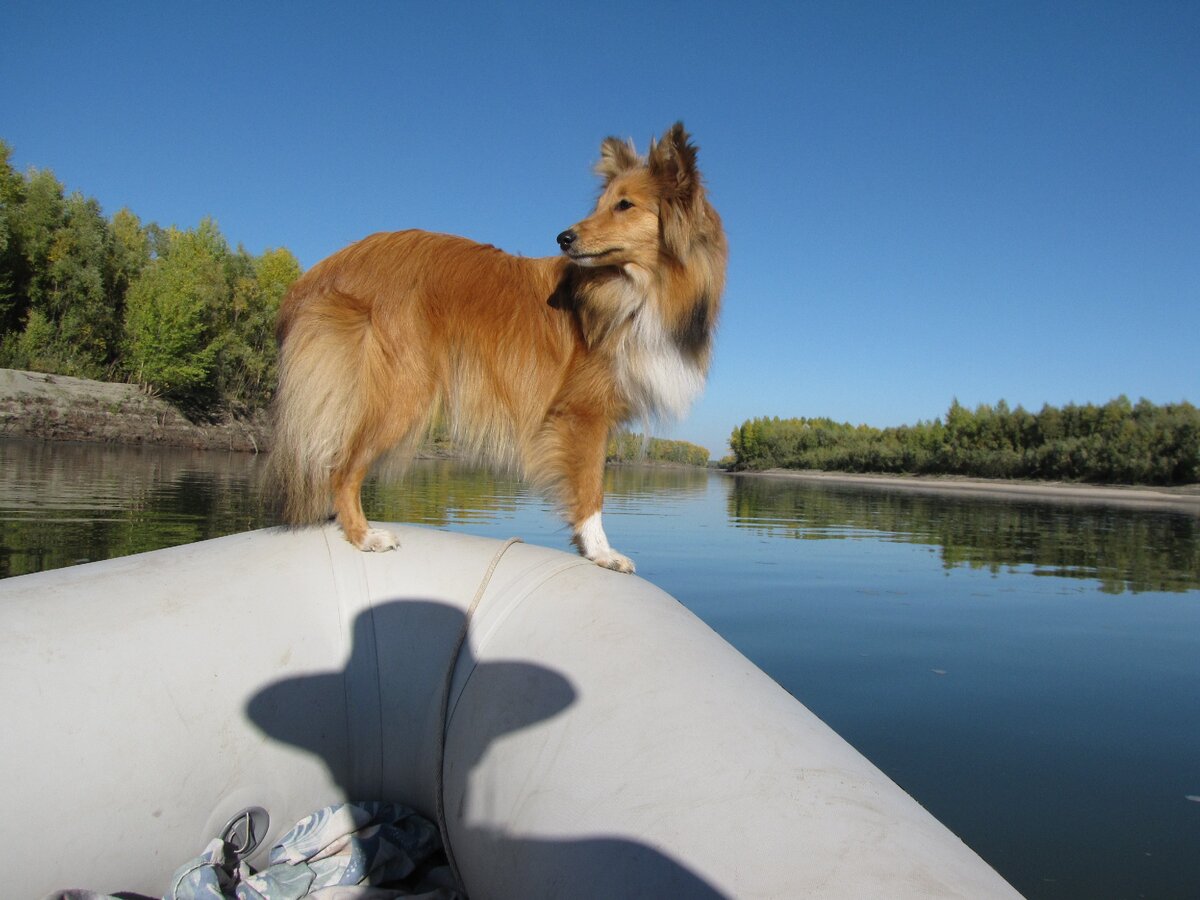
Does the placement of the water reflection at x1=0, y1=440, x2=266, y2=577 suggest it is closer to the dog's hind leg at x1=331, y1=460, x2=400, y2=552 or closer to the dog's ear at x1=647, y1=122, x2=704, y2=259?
the dog's hind leg at x1=331, y1=460, x2=400, y2=552

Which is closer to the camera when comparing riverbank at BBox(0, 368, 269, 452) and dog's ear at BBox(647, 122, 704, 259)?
dog's ear at BBox(647, 122, 704, 259)

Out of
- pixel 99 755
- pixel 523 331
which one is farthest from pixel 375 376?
pixel 99 755

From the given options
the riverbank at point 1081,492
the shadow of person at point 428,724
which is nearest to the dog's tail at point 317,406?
the shadow of person at point 428,724

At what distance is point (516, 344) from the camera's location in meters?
3.36

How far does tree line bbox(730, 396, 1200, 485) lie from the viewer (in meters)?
39.9

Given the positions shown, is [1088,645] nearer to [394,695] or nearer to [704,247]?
[704,247]

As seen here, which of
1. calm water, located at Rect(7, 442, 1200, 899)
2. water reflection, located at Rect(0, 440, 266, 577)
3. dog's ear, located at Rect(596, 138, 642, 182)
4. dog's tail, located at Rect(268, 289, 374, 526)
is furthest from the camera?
water reflection, located at Rect(0, 440, 266, 577)

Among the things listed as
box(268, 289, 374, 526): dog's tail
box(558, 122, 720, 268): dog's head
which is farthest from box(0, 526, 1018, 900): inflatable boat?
box(558, 122, 720, 268): dog's head

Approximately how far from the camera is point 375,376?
9.82 feet

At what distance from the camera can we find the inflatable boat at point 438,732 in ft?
3.99

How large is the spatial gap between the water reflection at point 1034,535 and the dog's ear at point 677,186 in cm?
650

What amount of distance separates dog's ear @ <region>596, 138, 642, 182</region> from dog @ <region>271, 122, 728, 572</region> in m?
0.01

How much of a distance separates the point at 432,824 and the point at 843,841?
4.99ft

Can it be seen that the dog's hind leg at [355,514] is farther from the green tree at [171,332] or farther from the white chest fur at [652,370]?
the green tree at [171,332]
